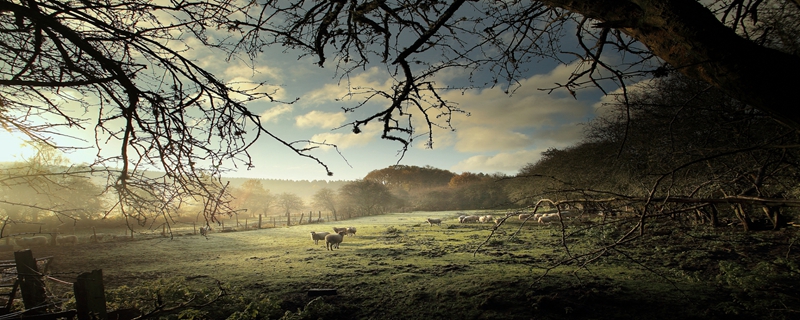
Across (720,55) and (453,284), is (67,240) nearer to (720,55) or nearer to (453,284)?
(453,284)

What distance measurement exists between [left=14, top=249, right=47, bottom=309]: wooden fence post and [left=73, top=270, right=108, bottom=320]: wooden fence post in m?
1.28

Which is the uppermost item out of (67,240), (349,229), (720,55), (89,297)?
(720,55)

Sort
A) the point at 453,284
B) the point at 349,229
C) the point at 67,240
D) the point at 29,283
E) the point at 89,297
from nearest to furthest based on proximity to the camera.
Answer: the point at 89,297, the point at 29,283, the point at 453,284, the point at 67,240, the point at 349,229

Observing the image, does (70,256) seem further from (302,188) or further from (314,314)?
(302,188)

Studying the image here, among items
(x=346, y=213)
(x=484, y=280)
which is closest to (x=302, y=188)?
(x=346, y=213)

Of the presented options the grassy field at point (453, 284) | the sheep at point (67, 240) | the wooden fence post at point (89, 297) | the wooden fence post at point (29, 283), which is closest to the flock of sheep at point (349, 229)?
the grassy field at point (453, 284)

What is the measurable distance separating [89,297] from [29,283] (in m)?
1.70

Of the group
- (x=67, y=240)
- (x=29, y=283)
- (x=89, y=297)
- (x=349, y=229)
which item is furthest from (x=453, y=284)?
(x=67, y=240)

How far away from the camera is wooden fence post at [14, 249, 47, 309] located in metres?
3.95

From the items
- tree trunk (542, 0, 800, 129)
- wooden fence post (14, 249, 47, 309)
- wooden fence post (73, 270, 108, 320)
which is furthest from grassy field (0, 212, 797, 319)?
tree trunk (542, 0, 800, 129)

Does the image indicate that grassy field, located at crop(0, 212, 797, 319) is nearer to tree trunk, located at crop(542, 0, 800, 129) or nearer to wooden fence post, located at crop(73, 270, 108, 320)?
wooden fence post, located at crop(73, 270, 108, 320)

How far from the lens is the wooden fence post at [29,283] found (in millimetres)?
3947

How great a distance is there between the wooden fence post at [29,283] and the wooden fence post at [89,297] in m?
1.28

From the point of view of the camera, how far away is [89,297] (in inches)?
133
